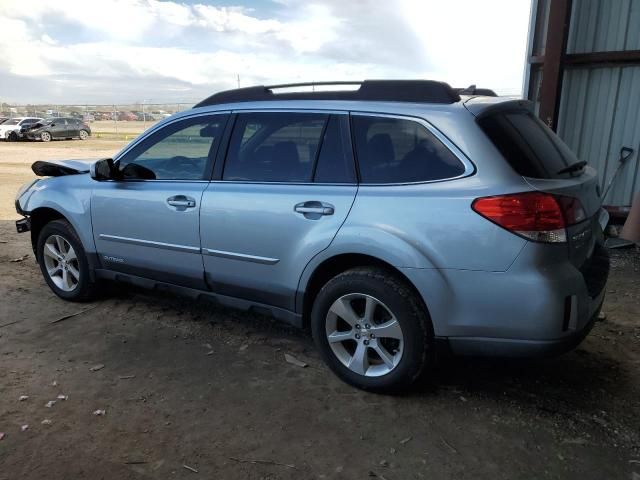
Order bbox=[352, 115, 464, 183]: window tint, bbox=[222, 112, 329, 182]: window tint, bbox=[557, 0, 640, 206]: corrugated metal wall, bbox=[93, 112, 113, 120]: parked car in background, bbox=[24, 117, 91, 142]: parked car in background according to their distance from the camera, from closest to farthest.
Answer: bbox=[352, 115, 464, 183]: window tint → bbox=[222, 112, 329, 182]: window tint → bbox=[557, 0, 640, 206]: corrugated metal wall → bbox=[24, 117, 91, 142]: parked car in background → bbox=[93, 112, 113, 120]: parked car in background

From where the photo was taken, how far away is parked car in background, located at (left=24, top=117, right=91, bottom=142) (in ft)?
98.4

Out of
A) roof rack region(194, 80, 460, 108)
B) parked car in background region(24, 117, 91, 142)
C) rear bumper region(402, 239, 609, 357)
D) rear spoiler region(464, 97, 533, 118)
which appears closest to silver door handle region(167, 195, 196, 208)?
roof rack region(194, 80, 460, 108)

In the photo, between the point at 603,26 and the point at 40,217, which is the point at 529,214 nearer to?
the point at 40,217

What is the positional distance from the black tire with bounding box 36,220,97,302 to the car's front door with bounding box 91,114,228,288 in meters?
0.30

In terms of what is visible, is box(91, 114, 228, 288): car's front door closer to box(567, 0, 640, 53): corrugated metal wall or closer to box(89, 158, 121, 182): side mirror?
box(89, 158, 121, 182): side mirror

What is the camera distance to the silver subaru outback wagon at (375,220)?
9.00 ft

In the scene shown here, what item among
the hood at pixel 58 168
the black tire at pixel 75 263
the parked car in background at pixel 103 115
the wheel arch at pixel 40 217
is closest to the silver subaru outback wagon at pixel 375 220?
the black tire at pixel 75 263

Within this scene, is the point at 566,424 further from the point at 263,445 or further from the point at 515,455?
the point at 263,445

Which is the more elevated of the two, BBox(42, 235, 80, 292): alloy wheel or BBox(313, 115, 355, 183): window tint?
BBox(313, 115, 355, 183): window tint

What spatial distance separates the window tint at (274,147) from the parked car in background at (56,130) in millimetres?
30679

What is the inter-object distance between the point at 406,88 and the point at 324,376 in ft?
6.20

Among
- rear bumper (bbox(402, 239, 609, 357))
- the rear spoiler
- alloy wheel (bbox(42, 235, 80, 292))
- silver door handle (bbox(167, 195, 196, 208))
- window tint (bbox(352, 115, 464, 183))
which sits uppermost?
the rear spoiler

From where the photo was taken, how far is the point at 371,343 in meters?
3.22

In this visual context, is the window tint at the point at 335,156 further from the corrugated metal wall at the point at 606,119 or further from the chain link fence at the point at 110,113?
the chain link fence at the point at 110,113
